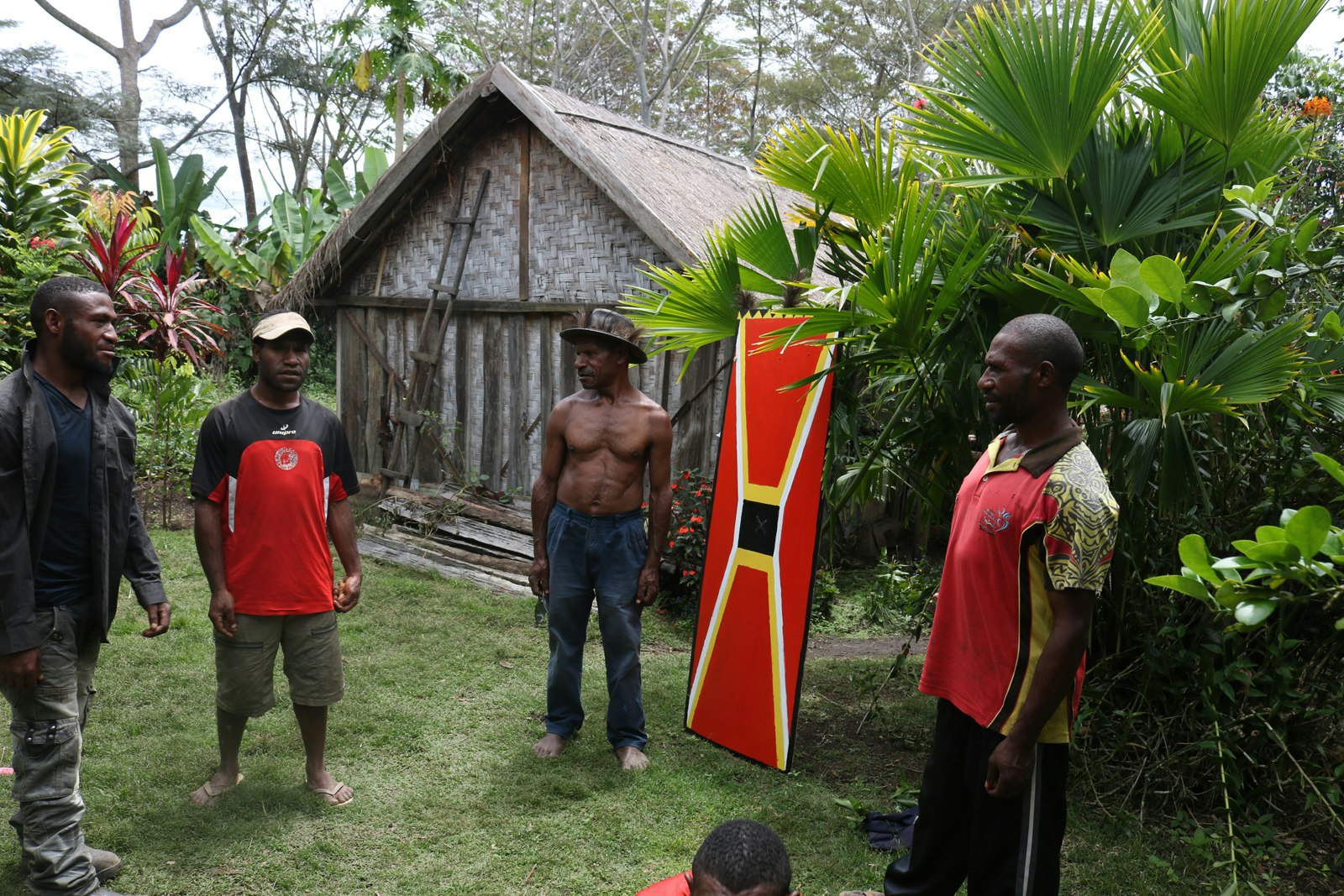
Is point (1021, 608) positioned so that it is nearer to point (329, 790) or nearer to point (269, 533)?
point (269, 533)

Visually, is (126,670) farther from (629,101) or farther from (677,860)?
(629,101)

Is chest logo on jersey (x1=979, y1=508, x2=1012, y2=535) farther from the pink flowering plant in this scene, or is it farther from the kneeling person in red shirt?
the pink flowering plant

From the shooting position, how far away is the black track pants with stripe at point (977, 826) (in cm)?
269

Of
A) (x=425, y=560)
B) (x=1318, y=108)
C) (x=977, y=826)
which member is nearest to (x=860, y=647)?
(x=425, y=560)

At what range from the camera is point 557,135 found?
777 centimetres

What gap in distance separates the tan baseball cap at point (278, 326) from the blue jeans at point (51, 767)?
1.16 m

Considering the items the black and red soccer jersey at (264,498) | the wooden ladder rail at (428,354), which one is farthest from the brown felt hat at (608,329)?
the wooden ladder rail at (428,354)

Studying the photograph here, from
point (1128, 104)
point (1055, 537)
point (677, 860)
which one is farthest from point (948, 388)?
point (677, 860)

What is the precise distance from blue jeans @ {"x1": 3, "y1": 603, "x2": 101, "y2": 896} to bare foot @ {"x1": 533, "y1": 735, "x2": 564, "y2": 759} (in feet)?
6.15

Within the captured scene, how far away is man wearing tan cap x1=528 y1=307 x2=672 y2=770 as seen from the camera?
14.7 ft

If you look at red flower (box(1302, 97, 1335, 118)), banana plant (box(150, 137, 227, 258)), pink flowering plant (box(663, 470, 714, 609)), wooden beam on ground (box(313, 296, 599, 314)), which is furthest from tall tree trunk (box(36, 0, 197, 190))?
red flower (box(1302, 97, 1335, 118))

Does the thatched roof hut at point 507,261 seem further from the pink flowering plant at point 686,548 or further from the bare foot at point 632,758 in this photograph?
the bare foot at point 632,758

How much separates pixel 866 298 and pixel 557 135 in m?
4.60

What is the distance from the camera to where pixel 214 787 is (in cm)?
402
